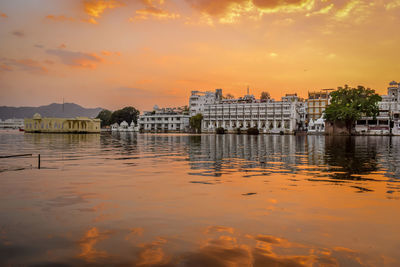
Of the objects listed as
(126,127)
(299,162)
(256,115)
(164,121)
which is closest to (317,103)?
(256,115)

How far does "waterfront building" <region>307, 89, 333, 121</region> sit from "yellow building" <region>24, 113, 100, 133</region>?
8962 centimetres

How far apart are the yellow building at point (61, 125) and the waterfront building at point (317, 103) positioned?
89.6 m

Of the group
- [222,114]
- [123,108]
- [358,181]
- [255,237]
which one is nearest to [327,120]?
[222,114]

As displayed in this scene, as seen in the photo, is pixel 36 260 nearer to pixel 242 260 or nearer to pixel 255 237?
pixel 242 260

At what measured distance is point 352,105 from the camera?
96812 millimetres

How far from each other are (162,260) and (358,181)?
10417 mm

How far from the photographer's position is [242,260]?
5.23 meters

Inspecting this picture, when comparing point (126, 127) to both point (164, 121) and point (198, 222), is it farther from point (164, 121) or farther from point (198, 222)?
point (198, 222)

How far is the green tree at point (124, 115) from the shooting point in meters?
192

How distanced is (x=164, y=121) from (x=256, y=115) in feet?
167

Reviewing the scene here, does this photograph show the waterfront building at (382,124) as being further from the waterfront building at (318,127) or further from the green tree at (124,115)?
the green tree at (124,115)

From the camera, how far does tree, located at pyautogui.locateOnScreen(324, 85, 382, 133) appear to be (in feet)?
316

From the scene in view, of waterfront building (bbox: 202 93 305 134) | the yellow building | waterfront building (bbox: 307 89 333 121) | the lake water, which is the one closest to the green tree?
the yellow building

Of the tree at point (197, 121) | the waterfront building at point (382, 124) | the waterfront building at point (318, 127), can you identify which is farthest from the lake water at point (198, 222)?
the tree at point (197, 121)
